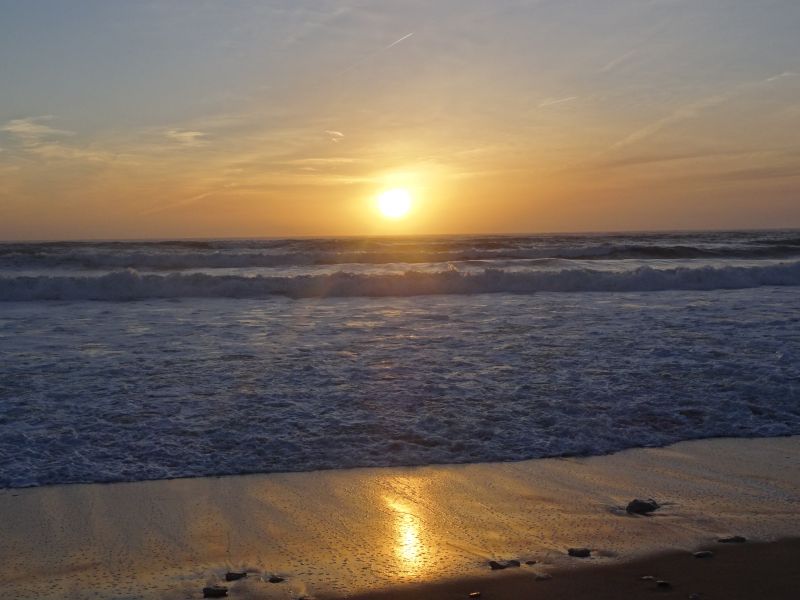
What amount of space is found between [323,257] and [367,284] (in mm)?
12729

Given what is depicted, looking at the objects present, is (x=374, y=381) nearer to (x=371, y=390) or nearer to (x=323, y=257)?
(x=371, y=390)

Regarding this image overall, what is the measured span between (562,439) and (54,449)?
3656 millimetres

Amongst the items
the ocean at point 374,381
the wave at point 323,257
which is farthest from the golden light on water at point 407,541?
the wave at point 323,257

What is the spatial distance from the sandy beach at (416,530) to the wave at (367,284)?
502 inches

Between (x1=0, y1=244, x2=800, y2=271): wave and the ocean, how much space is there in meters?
13.2

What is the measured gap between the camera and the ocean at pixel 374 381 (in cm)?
502

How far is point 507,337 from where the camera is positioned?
9617 millimetres

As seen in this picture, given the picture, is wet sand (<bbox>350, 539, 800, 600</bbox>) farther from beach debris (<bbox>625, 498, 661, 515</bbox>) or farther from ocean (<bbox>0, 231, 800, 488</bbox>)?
ocean (<bbox>0, 231, 800, 488</bbox>)

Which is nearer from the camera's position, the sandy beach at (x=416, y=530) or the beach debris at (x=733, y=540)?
the sandy beach at (x=416, y=530)

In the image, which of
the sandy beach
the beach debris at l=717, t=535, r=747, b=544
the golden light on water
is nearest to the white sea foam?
the sandy beach

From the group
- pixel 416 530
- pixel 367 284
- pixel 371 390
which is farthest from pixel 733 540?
pixel 367 284

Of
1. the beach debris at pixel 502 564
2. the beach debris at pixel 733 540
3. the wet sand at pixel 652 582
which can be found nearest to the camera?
the wet sand at pixel 652 582

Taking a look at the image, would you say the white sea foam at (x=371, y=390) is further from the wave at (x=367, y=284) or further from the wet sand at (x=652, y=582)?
the wave at (x=367, y=284)

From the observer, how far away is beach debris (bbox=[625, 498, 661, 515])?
150 inches
